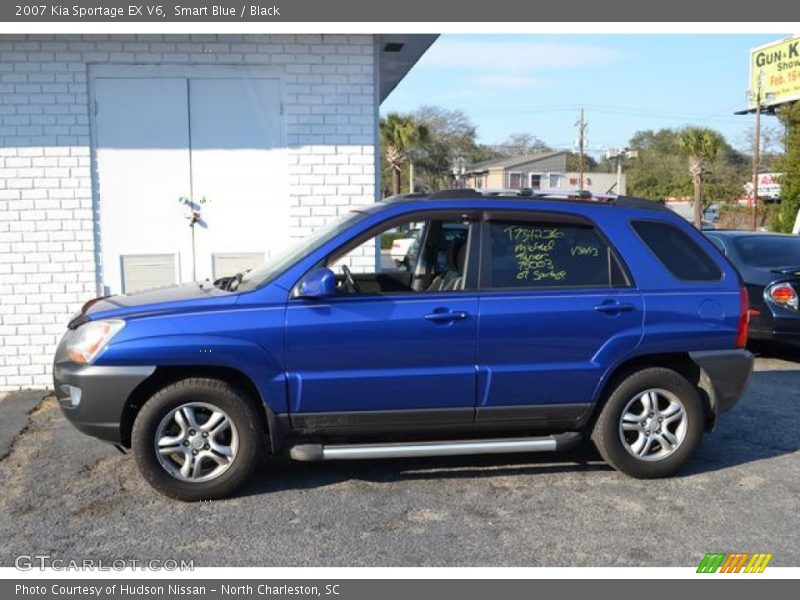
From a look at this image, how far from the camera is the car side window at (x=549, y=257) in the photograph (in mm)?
5102

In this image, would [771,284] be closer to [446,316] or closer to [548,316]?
[548,316]

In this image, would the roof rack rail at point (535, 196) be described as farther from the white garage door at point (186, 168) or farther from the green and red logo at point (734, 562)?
the white garage door at point (186, 168)

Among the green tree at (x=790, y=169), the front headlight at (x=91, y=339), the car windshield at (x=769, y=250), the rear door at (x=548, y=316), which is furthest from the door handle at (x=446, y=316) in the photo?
the green tree at (x=790, y=169)

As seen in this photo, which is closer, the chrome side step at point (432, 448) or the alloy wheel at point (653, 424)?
the chrome side step at point (432, 448)

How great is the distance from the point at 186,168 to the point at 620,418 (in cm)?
493

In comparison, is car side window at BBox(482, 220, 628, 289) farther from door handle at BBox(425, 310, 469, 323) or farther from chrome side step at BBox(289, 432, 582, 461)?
chrome side step at BBox(289, 432, 582, 461)

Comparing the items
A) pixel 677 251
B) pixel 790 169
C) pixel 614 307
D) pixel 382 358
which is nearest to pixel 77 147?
pixel 382 358

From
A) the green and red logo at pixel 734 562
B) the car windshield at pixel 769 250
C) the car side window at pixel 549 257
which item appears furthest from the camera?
the car windshield at pixel 769 250

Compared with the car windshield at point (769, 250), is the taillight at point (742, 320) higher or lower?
lower

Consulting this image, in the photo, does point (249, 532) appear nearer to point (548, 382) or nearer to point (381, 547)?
point (381, 547)

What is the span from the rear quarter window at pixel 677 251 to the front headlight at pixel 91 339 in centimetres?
335

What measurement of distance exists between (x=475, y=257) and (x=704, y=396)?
1824mm

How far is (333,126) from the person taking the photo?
314 inches
